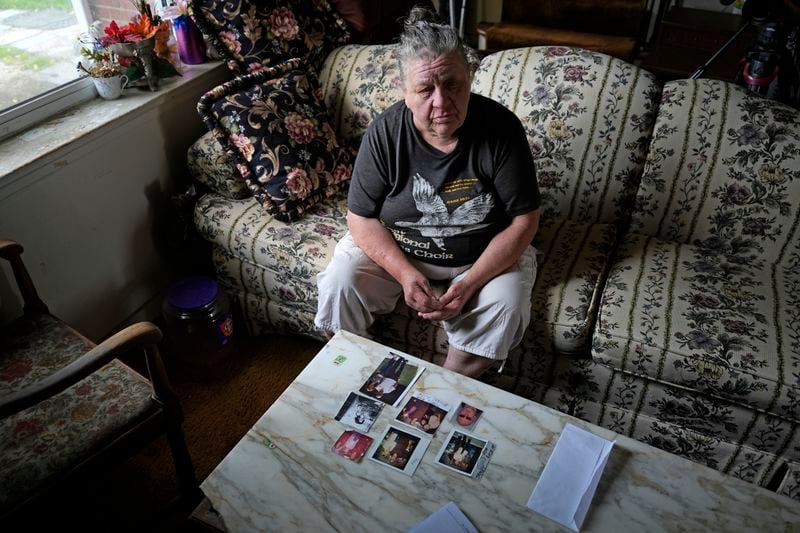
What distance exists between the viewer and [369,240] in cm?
163

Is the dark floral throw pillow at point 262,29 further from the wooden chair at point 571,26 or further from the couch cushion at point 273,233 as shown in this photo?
the wooden chair at point 571,26

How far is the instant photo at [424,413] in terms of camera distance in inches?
47.9

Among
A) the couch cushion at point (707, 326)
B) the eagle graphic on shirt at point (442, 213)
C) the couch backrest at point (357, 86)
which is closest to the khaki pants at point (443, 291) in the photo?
the eagle graphic on shirt at point (442, 213)

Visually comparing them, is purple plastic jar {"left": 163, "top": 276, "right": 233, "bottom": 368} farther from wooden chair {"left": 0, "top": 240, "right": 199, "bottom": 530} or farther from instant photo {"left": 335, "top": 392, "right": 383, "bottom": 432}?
instant photo {"left": 335, "top": 392, "right": 383, "bottom": 432}

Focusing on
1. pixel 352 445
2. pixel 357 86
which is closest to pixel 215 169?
pixel 357 86

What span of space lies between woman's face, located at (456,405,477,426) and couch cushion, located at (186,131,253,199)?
1.11 meters

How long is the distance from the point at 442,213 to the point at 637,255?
623 mm

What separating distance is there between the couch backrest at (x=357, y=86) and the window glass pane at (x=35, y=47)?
847mm

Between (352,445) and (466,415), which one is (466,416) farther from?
(352,445)

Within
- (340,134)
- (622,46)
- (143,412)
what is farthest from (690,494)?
(622,46)

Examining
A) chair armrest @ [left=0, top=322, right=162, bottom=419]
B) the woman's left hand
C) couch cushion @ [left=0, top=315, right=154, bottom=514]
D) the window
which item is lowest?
couch cushion @ [left=0, top=315, right=154, bottom=514]

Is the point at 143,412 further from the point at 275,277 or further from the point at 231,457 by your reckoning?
the point at 275,277

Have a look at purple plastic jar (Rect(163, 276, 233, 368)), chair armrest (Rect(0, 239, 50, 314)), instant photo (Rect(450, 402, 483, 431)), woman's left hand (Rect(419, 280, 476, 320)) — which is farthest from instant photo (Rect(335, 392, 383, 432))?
chair armrest (Rect(0, 239, 50, 314))

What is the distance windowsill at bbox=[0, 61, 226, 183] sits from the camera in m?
1.60
